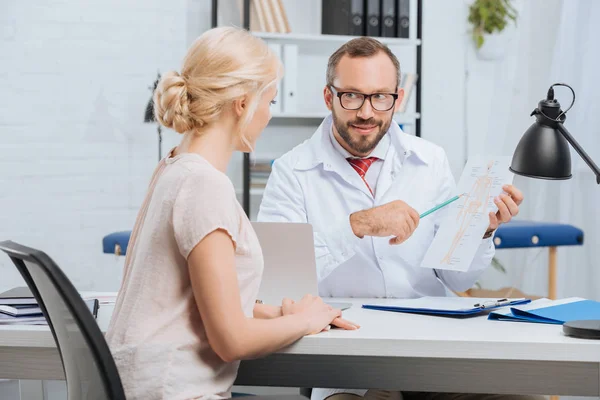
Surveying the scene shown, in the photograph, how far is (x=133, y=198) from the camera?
393cm

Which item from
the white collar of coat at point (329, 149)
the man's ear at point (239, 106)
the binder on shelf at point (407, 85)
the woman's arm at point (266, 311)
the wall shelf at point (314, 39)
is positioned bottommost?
the woman's arm at point (266, 311)

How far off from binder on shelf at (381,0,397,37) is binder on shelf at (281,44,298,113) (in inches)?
18.4

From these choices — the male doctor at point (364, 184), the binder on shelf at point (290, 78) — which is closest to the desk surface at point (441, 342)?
the male doctor at point (364, 184)

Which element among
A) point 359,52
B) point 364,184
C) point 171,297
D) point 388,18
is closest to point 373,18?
point 388,18

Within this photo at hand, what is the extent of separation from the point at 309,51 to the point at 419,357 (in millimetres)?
2959

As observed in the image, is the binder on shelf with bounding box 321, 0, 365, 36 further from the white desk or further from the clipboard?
the white desk

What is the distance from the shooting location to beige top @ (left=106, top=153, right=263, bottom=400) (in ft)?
4.00

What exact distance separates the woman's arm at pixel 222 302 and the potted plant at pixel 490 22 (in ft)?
11.5

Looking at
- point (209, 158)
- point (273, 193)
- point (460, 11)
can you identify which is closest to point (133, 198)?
point (273, 193)

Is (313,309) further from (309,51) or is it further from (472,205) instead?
(309,51)

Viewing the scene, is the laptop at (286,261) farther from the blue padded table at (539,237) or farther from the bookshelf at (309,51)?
the bookshelf at (309,51)

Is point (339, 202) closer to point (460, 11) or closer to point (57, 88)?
point (57, 88)

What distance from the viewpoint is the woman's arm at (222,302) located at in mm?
1193

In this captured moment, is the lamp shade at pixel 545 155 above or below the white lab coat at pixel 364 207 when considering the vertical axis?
above
